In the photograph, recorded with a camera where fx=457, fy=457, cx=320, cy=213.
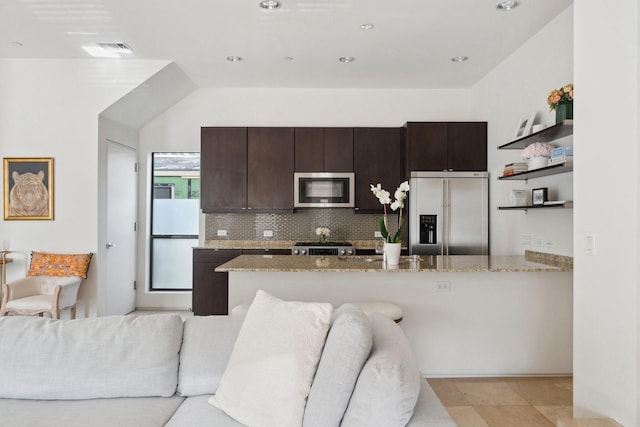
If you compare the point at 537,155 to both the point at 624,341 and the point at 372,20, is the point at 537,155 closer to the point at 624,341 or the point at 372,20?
the point at 372,20

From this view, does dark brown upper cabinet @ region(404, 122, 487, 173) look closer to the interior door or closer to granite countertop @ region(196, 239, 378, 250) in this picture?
granite countertop @ region(196, 239, 378, 250)

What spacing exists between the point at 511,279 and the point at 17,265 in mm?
4920

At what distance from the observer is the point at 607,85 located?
1.97 m

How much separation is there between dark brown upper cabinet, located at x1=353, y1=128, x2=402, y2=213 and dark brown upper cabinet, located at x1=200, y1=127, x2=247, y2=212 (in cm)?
137

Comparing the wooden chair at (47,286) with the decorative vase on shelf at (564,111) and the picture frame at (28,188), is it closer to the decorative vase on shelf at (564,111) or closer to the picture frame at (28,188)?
the picture frame at (28,188)

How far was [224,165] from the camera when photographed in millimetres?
5551

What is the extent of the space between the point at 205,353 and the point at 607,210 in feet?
6.09

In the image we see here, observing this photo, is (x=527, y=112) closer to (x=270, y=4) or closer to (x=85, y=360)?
(x=270, y=4)

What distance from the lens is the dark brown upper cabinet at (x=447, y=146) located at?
208 inches

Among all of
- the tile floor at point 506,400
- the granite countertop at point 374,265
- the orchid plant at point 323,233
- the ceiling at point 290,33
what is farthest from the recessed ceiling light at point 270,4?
the tile floor at point 506,400

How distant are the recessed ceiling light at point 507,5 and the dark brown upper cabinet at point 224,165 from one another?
313cm

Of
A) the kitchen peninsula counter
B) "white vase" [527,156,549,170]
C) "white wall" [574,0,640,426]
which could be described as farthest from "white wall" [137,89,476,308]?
"white wall" [574,0,640,426]

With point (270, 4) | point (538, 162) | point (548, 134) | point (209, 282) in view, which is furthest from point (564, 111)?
point (209, 282)

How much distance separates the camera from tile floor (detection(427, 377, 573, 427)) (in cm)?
277
